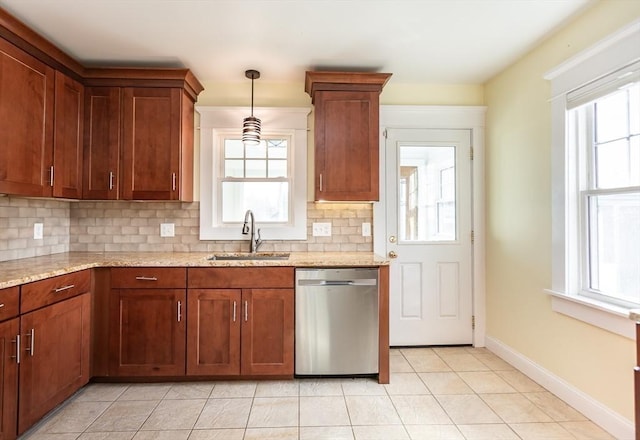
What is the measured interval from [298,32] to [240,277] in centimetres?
172

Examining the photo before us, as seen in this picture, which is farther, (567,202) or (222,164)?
(222,164)

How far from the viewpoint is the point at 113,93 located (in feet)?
9.00

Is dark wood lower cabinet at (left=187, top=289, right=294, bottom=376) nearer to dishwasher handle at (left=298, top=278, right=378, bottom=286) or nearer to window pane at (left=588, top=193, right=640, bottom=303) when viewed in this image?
dishwasher handle at (left=298, top=278, right=378, bottom=286)

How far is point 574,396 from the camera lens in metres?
2.19

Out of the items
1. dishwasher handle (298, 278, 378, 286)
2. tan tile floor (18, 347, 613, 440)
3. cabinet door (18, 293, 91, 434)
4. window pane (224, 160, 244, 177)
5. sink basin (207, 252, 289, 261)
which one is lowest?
tan tile floor (18, 347, 613, 440)

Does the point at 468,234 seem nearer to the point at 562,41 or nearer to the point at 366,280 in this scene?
the point at 366,280

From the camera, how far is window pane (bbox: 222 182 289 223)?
3150 mm

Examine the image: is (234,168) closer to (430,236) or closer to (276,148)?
(276,148)

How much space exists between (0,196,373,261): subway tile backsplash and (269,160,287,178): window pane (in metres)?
0.38

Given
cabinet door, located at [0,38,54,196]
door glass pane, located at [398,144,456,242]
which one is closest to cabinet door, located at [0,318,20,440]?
cabinet door, located at [0,38,54,196]

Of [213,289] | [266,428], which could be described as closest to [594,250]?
[266,428]

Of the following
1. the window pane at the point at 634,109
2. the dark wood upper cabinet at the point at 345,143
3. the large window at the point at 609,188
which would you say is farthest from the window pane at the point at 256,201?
the window pane at the point at 634,109

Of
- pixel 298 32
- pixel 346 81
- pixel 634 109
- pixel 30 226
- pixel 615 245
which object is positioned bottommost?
pixel 615 245

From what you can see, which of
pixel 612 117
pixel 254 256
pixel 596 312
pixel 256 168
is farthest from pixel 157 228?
pixel 612 117
